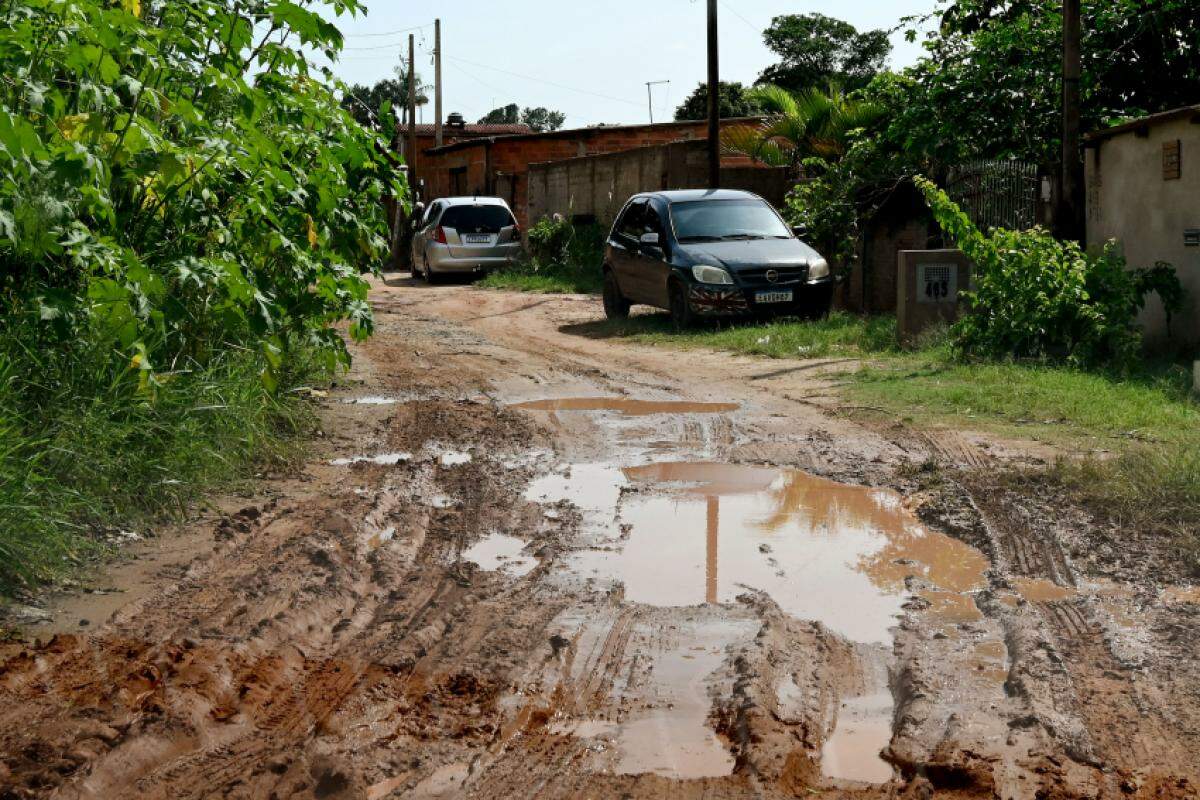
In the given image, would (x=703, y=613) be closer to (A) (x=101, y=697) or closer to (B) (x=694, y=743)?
(B) (x=694, y=743)

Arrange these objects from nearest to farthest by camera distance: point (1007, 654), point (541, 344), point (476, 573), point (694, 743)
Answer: point (694, 743) → point (1007, 654) → point (476, 573) → point (541, 344)

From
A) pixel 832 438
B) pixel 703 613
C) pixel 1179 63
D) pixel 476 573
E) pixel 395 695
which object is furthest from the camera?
pixel 1179 63

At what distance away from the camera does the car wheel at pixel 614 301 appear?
17438 mm

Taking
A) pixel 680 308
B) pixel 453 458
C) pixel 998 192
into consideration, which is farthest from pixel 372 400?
pixel 998 192

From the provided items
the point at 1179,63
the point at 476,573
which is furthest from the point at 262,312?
the point at 1179,63

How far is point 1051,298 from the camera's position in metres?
11.7

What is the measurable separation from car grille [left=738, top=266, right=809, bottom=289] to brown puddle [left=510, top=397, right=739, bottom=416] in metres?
4.91

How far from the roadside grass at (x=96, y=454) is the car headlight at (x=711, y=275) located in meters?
8.34

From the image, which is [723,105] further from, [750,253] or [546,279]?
[750,253]

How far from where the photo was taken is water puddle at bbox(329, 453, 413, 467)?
313 inches

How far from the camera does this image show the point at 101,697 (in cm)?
405

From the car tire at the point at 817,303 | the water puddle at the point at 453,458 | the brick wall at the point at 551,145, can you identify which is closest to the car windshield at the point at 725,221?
the car tire at the point at 817,303

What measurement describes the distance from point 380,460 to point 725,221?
8.94m

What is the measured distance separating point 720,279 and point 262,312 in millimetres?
9038
